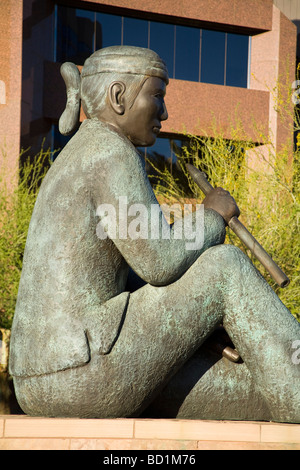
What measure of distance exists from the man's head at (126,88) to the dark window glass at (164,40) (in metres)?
15.5

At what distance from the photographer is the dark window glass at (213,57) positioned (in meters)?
18.8

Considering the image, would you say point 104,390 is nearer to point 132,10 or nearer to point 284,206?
point 284,206

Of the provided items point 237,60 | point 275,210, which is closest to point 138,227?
point 275,210

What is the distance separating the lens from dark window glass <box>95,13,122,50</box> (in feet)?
58.2

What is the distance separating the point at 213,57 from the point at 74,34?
371cm

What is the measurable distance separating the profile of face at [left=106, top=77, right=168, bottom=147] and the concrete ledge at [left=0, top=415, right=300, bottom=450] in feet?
4.13

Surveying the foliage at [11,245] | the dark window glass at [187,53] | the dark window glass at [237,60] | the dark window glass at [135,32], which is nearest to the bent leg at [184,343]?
the foliage at [11,245]

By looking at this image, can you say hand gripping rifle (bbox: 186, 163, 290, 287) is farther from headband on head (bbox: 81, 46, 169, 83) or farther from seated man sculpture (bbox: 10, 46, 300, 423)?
headband on head (bbox: 81, 46, 169, 83)

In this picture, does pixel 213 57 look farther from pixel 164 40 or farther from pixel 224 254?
pixel 224 254

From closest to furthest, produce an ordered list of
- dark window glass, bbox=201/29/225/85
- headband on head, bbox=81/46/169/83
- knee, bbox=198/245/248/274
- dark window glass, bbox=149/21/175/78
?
knee, bbox=198/245/248/274 → headband on head, bbox=81/46/169/83 → dark window glass, bbox=149/21/175/78 → dark window glass, bbox=201/29/225/85

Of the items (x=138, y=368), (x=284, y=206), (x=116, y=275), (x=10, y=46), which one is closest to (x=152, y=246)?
(x=116, y=275)

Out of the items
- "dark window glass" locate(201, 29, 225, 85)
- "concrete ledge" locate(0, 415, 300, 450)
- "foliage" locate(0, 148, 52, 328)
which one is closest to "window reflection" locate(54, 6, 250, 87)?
"dark window glass" locate(201, 29, 225, 85)

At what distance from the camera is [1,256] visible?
1255 centimetres

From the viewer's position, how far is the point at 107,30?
17.9 metres
